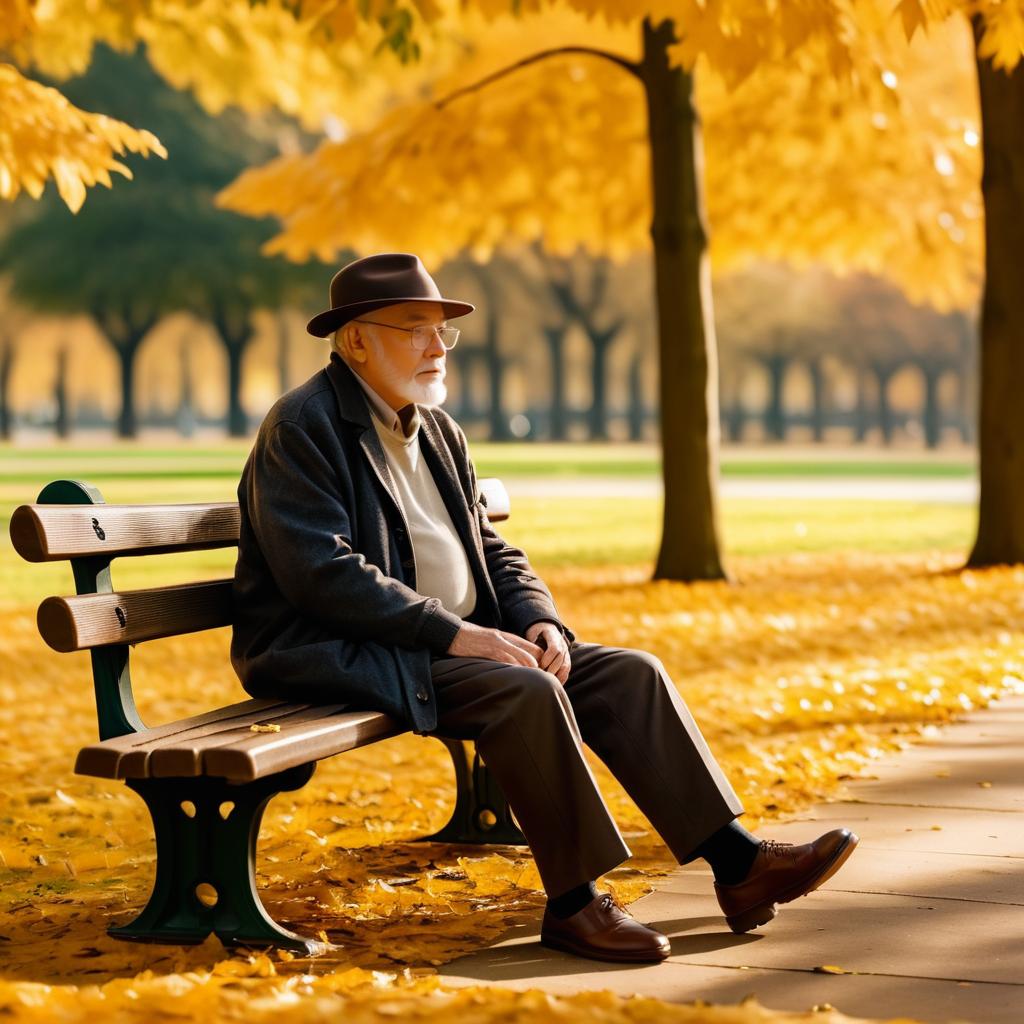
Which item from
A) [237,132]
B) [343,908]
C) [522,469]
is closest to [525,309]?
[237,132]

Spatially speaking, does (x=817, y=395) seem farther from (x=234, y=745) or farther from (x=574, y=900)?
(x=234, y=745)

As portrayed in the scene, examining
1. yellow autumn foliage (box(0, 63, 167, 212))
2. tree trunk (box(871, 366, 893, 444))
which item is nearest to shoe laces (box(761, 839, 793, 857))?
yellow autumn foliage (box(0, 63, 167, 212))

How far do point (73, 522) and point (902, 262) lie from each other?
14.5 metres

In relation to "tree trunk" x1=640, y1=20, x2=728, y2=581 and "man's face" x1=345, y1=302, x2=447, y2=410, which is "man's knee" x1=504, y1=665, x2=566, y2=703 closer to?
"man's face" x1=345, y1=302, x2=447, y2=410

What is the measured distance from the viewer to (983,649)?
912cm

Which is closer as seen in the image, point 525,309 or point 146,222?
point 146,222

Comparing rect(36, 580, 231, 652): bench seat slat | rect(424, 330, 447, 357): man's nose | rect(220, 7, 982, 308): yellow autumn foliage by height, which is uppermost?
rect(220, 7, 982, 308): yellow autumn foliage

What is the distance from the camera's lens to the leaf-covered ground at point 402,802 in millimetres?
3582

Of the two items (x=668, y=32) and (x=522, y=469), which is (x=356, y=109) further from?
(x=522, y=469)

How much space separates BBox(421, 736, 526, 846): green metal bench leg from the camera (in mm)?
5223

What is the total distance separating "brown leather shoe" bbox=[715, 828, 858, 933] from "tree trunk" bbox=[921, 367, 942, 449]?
172 ft

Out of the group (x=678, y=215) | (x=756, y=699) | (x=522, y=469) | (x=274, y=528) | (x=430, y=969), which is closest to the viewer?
(x=430, y=969)

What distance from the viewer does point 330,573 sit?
4160mm

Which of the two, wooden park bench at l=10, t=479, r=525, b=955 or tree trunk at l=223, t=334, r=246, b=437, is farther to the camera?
tree trunk at l=223, t=334, r=246, b=437
